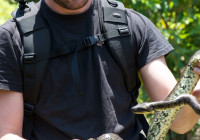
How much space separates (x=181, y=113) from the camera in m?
3.17

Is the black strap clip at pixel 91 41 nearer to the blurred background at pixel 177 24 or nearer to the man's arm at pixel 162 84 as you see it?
the man's arm at pixel 162 84

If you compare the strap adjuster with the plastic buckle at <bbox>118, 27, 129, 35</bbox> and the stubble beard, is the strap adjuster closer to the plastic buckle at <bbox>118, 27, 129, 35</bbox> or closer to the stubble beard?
the plastic buckle at <bbox>118, 27, 129, 35</bbox>

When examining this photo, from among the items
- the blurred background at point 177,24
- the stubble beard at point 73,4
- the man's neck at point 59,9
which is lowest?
the blurred background at point 177,24

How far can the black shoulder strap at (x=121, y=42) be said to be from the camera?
3014 millimetres

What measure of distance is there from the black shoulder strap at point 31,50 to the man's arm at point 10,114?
1.9 inches

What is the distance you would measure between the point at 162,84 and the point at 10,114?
1.09 metres

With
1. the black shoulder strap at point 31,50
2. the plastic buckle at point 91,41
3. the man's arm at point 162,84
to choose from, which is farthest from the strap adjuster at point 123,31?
the black shoulder strap at point 31,50

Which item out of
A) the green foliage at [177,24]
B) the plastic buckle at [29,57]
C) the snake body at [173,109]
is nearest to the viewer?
the plastic buckle at [29,57]

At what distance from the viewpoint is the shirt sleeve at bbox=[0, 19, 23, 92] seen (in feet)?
9.59

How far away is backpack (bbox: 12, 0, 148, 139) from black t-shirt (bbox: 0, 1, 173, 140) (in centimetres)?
5

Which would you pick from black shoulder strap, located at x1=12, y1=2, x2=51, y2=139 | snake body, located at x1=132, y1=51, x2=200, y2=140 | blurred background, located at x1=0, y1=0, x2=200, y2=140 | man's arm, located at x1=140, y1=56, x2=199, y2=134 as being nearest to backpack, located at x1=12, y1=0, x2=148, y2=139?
black shoulder strap, located at x1=12, y1=2, x2=51, y2=139

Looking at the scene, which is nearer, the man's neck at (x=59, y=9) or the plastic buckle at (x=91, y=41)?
the plastic buckle at (x=91, y=41)

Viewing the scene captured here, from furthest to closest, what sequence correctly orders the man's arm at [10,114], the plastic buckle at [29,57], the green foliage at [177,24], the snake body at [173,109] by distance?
1. the green foliage at [177,24]
2. the snake body at [173,109]
3. the man's arm at [10,114]
4. the plastic buckle at [29,57]

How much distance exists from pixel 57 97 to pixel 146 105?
754mm
